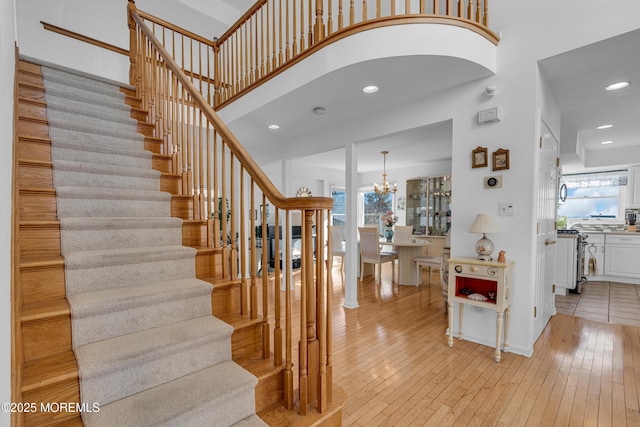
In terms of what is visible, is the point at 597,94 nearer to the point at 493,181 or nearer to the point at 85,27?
the point at 493,181

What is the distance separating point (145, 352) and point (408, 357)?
6.48 feet

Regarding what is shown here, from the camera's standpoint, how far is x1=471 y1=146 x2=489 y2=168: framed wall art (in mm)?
2635

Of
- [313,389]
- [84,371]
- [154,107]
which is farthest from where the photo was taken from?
[154,107]

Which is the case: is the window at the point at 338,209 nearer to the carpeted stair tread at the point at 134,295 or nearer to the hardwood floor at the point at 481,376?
the hardwood floor at the point at 481,376

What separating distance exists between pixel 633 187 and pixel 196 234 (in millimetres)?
7456

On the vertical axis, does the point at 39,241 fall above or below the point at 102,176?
below

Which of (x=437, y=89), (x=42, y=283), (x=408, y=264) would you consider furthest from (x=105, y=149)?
(x=408, y=264)

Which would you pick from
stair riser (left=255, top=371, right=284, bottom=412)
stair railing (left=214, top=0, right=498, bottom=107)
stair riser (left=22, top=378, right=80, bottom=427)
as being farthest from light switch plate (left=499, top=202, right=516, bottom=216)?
stair riser (left=22, top=378, right=80, bottom=427)

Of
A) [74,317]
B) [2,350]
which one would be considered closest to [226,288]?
[74,317]

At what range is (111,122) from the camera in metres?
2.54

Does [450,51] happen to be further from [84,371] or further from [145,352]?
[84,371]

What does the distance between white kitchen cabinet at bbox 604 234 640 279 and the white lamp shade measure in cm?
430

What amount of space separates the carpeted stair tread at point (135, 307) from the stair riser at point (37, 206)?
0.61 metres

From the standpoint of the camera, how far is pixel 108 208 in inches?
75.7
